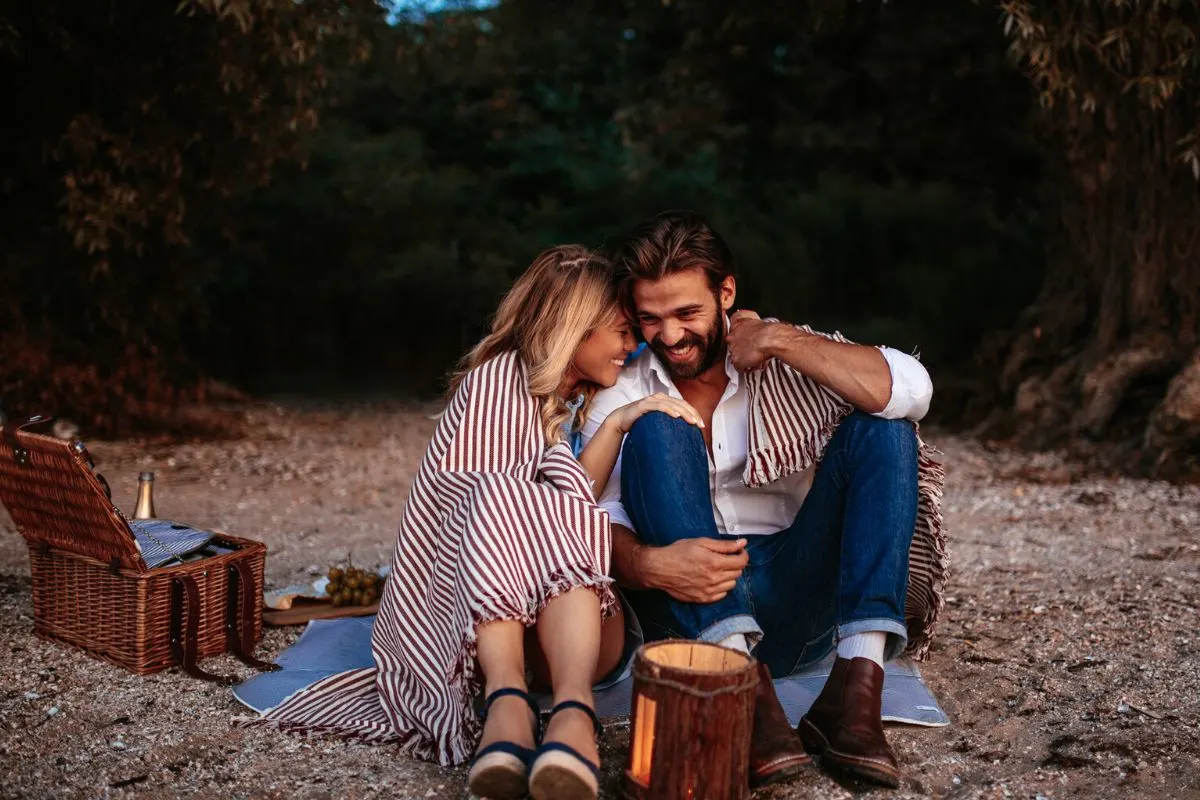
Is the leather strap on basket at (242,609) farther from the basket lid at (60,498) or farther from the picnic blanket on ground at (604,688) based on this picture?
the basket lid at (60,498)

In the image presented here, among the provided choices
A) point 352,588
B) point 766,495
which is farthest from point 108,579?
point 766,495

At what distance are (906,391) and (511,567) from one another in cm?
101

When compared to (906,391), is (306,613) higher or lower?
lower

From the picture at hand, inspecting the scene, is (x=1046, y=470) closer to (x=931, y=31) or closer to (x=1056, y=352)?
(x=1056, y=352)

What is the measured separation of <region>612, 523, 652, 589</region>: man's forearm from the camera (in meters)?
2.65

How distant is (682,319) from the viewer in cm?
307

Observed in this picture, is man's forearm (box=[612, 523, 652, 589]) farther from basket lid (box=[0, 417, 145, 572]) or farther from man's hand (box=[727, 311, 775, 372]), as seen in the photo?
basket lid (box=[0, 417, 145, 572])

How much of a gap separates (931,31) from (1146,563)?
4921mm

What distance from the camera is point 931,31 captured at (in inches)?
323

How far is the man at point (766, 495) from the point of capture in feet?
8.36

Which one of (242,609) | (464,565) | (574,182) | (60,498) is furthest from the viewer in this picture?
(574,182)

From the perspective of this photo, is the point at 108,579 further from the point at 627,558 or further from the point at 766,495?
the point at 766,495

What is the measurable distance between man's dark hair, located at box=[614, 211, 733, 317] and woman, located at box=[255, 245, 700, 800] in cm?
8

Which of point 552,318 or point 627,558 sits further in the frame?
point 552,318
